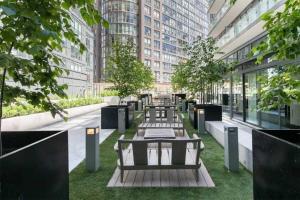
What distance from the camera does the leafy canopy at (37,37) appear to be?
6.84 ft

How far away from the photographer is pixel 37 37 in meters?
2.19

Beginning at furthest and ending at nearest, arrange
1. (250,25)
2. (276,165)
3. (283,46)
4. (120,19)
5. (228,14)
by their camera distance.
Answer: (120,19), (228,14), (250,25), (276,165), (283,46)

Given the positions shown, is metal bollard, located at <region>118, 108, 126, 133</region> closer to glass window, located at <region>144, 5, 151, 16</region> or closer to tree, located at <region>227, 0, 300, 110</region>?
tree, located at <region>227, 0, 300, 110</region>

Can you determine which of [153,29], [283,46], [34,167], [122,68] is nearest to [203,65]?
[122,68]

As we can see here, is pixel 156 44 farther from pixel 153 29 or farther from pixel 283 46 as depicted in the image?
pixel 283 46

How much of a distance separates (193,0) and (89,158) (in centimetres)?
11655

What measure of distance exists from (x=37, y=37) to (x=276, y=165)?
9.70 feet

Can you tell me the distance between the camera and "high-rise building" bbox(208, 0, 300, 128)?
10711 millimetres

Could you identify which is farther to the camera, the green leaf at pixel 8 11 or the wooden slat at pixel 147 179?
the wooden slat at pixel 147 179

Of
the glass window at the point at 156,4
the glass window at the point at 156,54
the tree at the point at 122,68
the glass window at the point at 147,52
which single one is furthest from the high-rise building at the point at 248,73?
the glass window at the point at 156,4

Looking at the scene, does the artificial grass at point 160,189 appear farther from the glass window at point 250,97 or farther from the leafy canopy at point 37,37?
the glass window at point 250,97

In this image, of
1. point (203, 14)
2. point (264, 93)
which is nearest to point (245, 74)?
point (264, 93)

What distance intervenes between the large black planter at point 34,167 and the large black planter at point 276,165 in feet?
9.08

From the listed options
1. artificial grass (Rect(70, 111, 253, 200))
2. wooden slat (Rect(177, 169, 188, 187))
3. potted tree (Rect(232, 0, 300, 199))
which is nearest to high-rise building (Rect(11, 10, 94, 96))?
artificial grass (Rect(70, 111, 253, 200))
